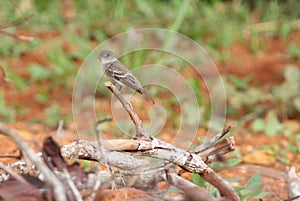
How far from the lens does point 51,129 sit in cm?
372

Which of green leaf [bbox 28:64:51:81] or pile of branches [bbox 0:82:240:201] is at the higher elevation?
green leaf [bbox 28:64:51:81]

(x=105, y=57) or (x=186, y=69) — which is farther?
(x=186, y=69)

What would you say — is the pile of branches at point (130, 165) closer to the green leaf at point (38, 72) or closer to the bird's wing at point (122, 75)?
A: the bird's wing at point (122, 75)

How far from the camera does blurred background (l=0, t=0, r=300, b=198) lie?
12.4 ft

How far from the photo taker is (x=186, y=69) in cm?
468

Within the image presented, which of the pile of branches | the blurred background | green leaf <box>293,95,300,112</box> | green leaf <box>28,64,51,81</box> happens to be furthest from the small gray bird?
green leaf <box>28,64,51,81</box>

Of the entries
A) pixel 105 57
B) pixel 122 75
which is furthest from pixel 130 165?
pixel 105 57

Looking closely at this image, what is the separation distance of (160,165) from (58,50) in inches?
118

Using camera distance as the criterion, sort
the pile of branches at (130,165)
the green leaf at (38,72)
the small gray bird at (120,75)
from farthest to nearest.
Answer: the green leaf at (38,72) < the small gray bird at (120,75) < the pile of branches at (130,165)

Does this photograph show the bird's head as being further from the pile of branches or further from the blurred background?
the blurred background

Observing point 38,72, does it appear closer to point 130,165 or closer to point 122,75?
point 122,75

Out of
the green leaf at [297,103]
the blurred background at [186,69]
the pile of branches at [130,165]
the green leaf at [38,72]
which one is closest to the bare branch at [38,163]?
the pile of branches at [130,165]

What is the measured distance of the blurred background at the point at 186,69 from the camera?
3.77 metres

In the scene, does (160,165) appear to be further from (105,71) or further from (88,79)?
(88,79)
